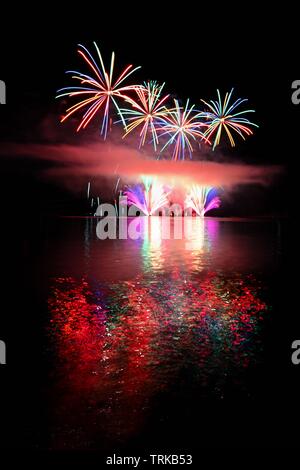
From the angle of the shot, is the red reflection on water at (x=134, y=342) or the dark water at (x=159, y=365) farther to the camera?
the red reflection on water at (x=134, y=342)

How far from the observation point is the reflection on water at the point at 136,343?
480cm

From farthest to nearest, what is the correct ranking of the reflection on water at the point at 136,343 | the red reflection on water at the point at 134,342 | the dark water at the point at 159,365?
the red reflection on water at the point at 134,342
the reflection on water at the point at 136,343
the dark water at the point at 159,365

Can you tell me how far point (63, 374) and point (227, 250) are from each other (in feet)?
62.1

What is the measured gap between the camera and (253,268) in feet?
55.2

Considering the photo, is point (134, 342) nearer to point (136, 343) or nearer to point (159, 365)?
point (136, 343)

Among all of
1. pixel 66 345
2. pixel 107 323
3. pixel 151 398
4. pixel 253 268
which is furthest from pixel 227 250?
A: pixel 151 398

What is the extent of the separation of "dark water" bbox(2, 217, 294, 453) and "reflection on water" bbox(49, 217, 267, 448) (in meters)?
0.02

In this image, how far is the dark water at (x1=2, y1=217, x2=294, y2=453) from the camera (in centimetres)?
446

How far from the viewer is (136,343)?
723cm

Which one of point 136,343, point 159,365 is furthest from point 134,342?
point 159,365

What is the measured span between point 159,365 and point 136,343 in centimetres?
111

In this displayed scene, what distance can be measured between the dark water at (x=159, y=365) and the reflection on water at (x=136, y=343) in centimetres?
2

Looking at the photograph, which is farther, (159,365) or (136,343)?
(136,343)

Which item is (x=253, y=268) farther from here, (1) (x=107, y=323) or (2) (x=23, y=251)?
(2) (x=23, y=251)
